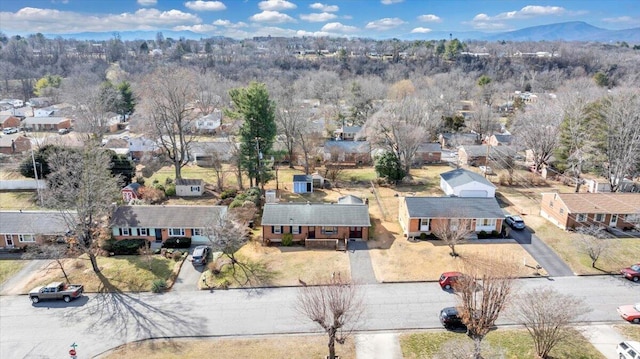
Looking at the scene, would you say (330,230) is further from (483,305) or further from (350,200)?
(483,305)

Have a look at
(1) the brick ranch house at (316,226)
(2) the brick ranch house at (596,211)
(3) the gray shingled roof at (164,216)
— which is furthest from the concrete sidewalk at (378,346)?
(2) the brick ranch house at (596,211)

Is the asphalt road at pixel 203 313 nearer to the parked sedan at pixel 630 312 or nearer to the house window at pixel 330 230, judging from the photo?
the parked sedan at pixel 630 312

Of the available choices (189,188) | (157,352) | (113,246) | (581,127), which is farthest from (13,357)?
(581,127)

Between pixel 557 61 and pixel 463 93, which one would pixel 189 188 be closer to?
pixel 463 93

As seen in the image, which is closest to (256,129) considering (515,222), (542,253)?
(515,222)

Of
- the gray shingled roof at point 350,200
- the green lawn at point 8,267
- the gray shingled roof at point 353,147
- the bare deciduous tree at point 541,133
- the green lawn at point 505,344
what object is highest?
the bare deciduous tree at point 541,133

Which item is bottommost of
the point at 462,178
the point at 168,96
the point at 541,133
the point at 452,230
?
the point at 452,230

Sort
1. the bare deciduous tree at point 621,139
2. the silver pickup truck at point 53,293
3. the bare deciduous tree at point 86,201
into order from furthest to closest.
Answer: the bare deciduous tree at point 621,139
the bare deciduous tree at point 86,201
the silver pickup truck at point 53,293
